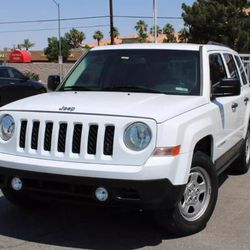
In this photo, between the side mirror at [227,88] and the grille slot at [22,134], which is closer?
the grille slot at [22,134]

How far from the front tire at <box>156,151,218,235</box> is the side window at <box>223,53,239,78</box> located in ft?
6.85

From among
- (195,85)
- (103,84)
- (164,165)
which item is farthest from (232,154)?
(164,165)

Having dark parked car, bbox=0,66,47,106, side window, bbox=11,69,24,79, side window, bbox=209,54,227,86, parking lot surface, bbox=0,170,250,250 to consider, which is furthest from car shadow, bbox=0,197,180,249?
side window, bbox=11,69,24,79

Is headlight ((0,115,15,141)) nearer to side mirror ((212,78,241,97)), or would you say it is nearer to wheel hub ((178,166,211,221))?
wheel hub ((178,166,211,221))

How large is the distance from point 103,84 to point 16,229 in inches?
71.4

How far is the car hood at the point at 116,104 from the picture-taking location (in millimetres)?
4848

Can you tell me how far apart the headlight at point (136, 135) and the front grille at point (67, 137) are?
0.13 m

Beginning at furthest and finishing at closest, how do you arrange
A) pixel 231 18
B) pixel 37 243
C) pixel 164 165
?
pixel 231 18
pixel 37 243
pixel 164 165

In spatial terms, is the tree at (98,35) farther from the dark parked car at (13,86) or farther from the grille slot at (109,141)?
the grille slot at (109,141)

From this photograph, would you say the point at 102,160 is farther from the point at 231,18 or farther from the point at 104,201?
the point at 231,18

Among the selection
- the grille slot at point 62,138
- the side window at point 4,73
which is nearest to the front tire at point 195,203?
the grille slot at point 62,138

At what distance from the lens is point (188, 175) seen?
16.1ft

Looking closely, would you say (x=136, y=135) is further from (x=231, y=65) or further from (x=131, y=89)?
(x=231, y=65)

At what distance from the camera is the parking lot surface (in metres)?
5.01
